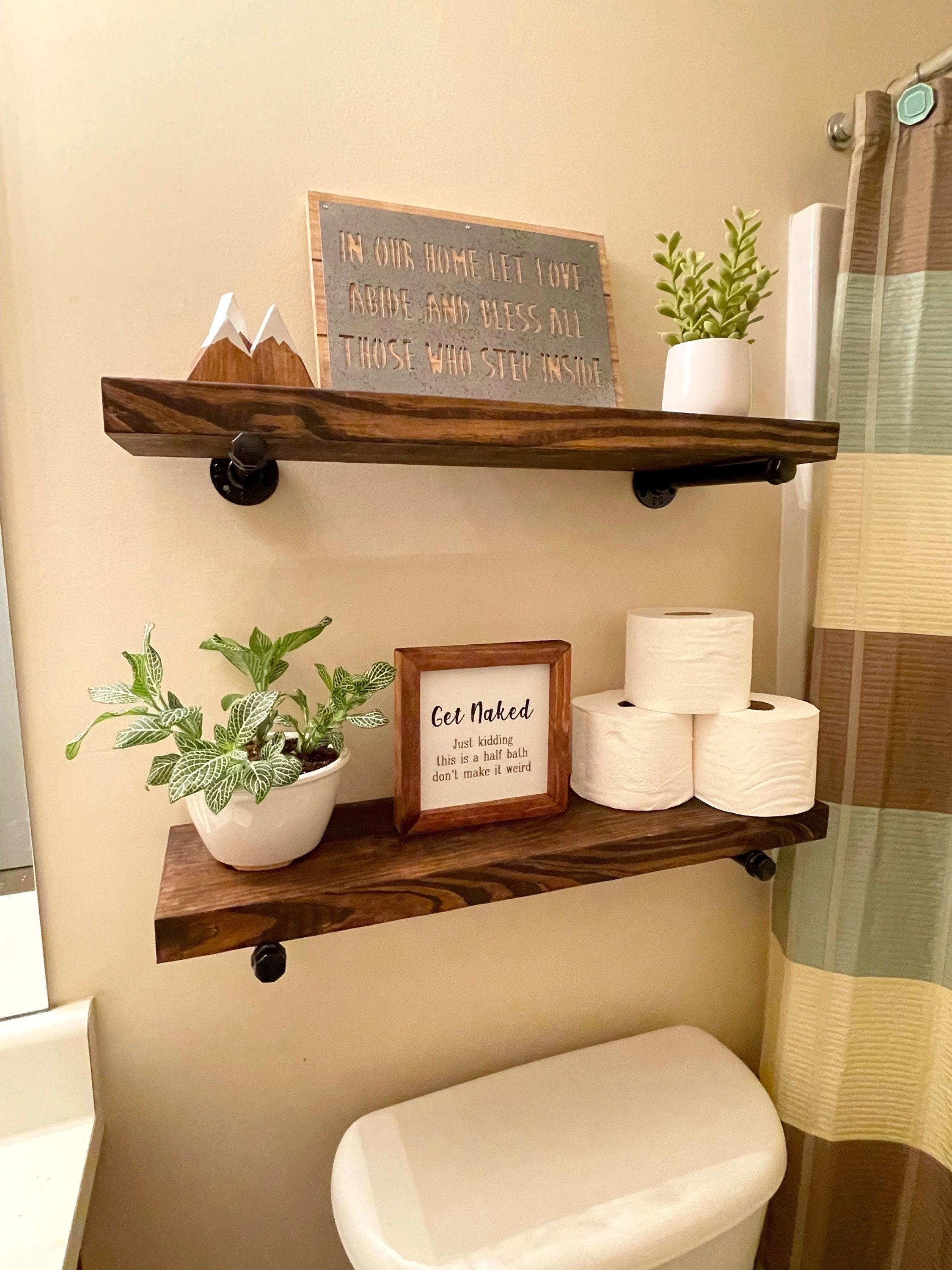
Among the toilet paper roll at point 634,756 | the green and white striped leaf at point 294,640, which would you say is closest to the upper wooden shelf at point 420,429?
the green and white striped leaf at point 294,640

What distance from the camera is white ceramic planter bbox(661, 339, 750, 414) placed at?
698 mm

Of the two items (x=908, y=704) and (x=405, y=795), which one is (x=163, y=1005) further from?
(x=908, y=704)

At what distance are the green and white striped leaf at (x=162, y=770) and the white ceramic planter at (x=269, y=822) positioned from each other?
Answer: 0.03m

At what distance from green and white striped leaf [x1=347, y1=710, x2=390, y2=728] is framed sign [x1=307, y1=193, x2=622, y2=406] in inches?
11.7

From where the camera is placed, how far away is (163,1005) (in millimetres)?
719

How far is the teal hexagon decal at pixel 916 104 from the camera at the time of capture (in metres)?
0.78

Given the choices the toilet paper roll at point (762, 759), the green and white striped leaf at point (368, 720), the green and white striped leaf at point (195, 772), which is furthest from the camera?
the toilet paper roll at point (762, 759)

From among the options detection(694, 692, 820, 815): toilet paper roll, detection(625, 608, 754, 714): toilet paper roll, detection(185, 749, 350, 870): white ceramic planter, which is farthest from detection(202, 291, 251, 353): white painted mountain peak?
detection(694, 692, 820, 815): toilet paper roll

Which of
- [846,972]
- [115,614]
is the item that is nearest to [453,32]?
[115,614]

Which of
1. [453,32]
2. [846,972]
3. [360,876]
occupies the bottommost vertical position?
[846,972]

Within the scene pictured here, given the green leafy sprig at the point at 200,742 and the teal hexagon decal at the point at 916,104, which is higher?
the teal hexagon decal at the point at 916,104

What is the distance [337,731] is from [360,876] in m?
0.12

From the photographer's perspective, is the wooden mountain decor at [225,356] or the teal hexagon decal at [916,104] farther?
the teal hexagon decal at [916,104]

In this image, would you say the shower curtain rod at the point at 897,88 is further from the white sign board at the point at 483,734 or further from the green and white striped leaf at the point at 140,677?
the green and white striped leaf at the point at 140,677
